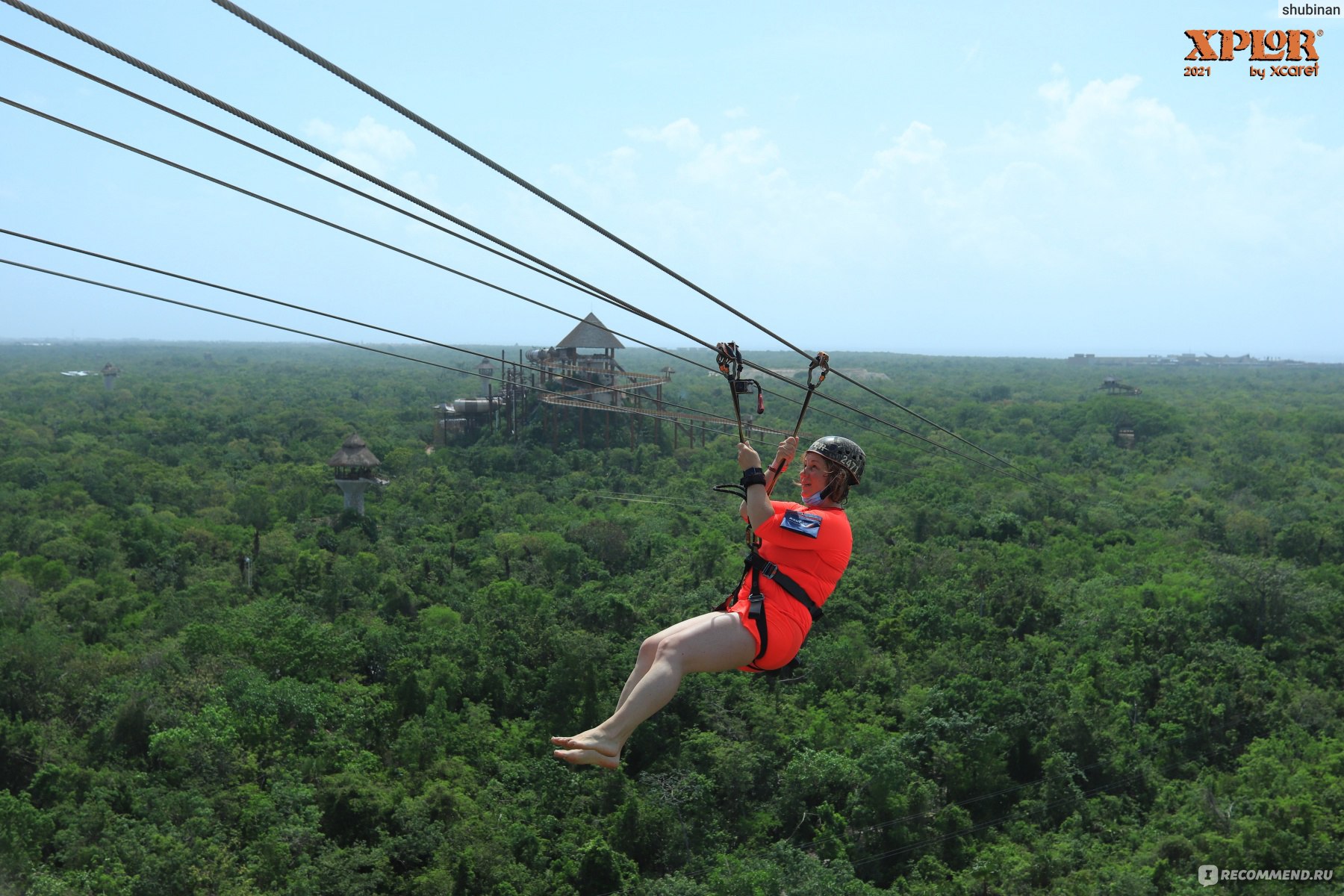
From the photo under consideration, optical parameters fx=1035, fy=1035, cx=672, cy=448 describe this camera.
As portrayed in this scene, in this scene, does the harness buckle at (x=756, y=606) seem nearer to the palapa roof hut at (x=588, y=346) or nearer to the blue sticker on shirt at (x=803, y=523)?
the blue sticker on shirt at (x=803, y=523)

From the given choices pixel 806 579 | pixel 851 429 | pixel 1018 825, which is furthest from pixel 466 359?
pixel 806 579

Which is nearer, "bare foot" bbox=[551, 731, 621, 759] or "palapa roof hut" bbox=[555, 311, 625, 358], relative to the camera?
"bare foot" bbox=[551, 731, 621, 759]

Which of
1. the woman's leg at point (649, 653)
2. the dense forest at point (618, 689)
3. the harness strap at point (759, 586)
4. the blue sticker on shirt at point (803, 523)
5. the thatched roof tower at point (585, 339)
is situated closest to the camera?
the woman's leg at point (649, 653)

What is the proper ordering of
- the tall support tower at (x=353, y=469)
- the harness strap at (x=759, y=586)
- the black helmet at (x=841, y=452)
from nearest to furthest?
the harness strap at (x=759, y=586) → the black helmet at (x=841, y=452) → the tall support tower at (x=353, y=469)

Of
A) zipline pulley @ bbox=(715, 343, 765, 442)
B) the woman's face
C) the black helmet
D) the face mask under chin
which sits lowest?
the face mask under chin

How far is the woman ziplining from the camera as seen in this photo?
4750 mm

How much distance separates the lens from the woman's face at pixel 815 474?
5414mm

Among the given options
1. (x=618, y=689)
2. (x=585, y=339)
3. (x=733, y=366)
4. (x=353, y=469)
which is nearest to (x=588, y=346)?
(x=585, y=339)

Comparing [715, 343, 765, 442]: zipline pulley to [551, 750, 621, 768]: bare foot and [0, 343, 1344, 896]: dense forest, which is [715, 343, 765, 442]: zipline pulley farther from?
[0, 343, 1344, 896]: dense forest

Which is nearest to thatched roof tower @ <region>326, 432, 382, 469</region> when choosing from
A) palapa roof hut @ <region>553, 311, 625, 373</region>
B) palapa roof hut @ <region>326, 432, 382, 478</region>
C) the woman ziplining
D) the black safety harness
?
palapa roof hut @ <region>326, 432, 382, 478</region>

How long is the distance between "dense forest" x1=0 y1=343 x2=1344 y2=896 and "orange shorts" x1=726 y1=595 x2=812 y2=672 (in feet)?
34.3

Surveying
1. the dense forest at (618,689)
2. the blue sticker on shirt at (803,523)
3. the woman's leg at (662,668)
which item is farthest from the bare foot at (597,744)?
the dense forest at (618,689)

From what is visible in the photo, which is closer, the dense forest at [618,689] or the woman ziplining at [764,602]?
the woman ziplining at [764,602]

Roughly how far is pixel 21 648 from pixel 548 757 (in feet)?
34.7
